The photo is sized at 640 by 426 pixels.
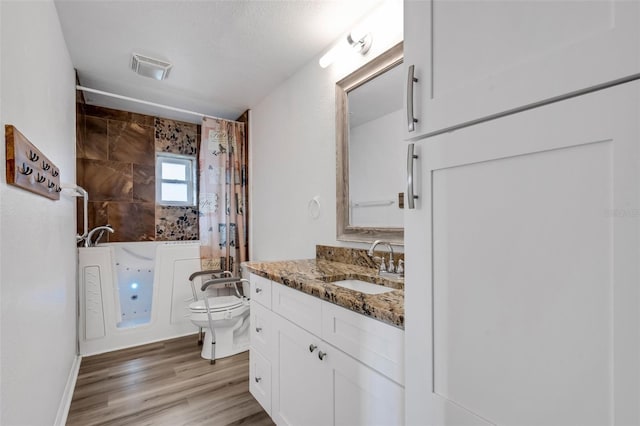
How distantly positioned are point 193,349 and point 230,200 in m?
1.47

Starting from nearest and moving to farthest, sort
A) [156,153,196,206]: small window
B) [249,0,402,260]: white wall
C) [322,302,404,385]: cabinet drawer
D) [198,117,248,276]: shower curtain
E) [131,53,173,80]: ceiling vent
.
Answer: [322,302,404,385]: cabinet drawer → [249,0,402,260]: white wall → [131,53,173,80]: ceiling vent → [198,117,248,276]: shower curtain → [156,153,196,206]: small window

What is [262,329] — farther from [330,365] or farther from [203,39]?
[203,39]

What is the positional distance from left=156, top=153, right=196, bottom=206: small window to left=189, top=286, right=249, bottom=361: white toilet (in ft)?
5.09

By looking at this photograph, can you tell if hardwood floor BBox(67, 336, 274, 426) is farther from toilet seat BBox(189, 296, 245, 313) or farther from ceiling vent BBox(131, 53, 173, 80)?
ceiling vent BBox(131, 53, 173, 80)

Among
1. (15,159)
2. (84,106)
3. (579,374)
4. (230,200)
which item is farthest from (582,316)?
(84,106)

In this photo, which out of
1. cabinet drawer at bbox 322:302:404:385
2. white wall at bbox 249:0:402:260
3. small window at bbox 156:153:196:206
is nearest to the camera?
cabinet drawer at bbox 322:302:404:385

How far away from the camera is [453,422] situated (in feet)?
2.31

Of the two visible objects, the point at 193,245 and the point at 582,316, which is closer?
the point at 582,316


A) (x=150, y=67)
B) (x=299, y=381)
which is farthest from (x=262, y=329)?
(x=150, y=67)

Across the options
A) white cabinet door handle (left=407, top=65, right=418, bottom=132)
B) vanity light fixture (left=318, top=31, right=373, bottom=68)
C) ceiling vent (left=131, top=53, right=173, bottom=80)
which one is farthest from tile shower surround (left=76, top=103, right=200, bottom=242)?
white cabinet door handle (left=407, top=65, right=418, bottom=132)

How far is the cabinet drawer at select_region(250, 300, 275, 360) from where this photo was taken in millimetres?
1696

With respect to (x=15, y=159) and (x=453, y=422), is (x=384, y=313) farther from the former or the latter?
(x=15, y=159)

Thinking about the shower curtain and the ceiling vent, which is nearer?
the ceiling vent

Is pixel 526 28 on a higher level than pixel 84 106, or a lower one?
lower
